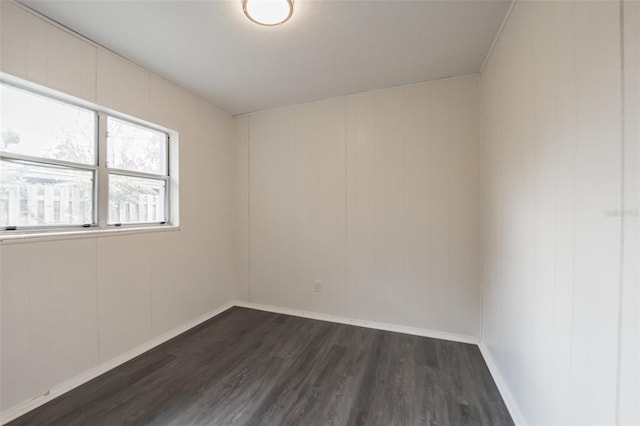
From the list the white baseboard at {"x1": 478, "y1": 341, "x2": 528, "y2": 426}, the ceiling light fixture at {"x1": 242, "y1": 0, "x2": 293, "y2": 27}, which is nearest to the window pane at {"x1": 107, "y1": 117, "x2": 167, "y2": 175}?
the ceiling light fixture at {"x1": 242, "y1": 0, "x2": 293, "y2": 27}

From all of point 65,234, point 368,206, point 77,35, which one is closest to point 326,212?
point 368,206

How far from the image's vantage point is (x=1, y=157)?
150cm

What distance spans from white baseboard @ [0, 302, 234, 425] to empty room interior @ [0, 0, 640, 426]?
0.07 feet

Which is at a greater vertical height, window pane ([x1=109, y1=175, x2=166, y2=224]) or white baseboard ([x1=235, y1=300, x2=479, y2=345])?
window pane ([x1=109, y1=175, x2=166, y2=224])

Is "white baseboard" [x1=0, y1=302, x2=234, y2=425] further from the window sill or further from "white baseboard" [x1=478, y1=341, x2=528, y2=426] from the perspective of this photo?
"white baseboard" [x1=478, y1=341, x2=528, y2=426]

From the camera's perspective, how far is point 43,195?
1698 millimetres

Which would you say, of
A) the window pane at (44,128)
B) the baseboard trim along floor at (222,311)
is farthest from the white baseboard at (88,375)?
the window pane at (44,128)

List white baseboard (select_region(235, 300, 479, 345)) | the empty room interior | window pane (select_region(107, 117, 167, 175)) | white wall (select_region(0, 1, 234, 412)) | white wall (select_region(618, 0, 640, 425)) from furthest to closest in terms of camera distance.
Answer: white baseboard (select_region(235, 300, 479, 345)) → window pane (select_region(107, 117, 167, 175)) → white wall (select_region(0, 1, 234, 412)) → the empty room interior → white wall (select_region(618, 0, 640, 425))

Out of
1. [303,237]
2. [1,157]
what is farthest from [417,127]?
[1,157]

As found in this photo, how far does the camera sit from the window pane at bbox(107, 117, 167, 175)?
6.90ft

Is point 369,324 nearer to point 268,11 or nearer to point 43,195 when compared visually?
point 268,11

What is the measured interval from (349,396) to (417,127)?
243 cm

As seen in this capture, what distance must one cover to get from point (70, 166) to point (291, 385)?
2.33m

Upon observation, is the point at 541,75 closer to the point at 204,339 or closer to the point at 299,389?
the point at 299,389
